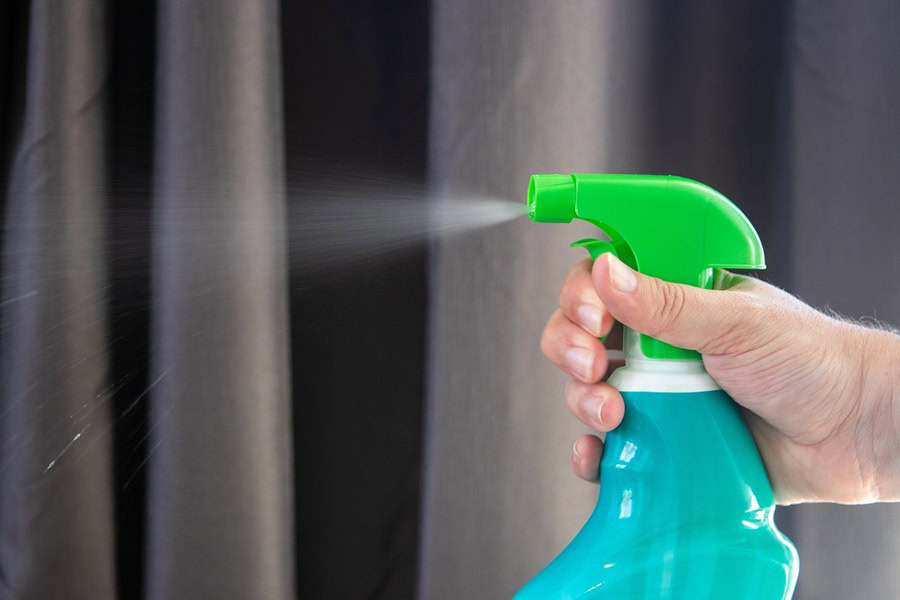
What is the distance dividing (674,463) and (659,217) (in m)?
0.15

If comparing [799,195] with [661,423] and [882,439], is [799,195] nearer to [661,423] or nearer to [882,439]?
[882,439]

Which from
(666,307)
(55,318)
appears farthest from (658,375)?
(55,318)

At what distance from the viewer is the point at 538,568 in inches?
29.2

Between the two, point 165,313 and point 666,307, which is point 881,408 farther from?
point 165,313

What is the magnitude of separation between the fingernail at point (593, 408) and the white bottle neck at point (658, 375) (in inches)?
0.7

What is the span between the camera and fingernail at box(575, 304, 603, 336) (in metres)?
0.56

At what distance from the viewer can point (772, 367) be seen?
52 centimetres

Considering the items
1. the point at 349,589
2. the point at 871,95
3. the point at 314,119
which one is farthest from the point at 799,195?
the point at 349,589

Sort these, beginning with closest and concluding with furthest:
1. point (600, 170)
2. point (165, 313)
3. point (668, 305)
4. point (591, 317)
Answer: point (668, 305) < point (591, 317) < point (165, 313) < point (600, 170)

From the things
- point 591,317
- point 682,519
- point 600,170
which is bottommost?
point 682,519

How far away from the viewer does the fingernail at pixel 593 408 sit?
0.50 m

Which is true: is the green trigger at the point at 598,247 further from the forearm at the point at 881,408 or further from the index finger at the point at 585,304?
the forearm at the point at 881,408

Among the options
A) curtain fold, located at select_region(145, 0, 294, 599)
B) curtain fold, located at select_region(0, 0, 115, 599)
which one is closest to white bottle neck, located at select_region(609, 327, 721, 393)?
curtain fold, located at select_region(145, 0, 294, 599)

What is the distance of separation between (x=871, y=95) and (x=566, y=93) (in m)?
0.35
